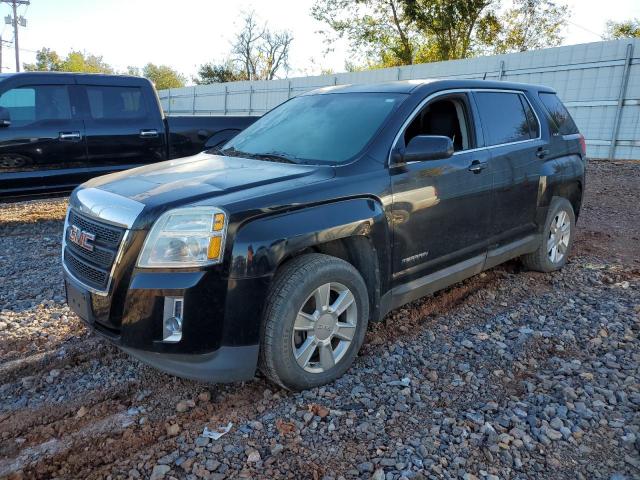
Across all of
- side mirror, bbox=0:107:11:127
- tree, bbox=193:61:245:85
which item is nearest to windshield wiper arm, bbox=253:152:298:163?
side mirror, bbox=0:107:11:127

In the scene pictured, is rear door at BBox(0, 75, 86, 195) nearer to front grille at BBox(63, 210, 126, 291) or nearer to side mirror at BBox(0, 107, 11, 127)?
side mirror at BBox(0, 107, 11, 127)

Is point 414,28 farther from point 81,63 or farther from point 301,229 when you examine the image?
point 81,63

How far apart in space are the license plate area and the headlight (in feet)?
1.65

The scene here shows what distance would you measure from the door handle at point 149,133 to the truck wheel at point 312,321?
5290 mm

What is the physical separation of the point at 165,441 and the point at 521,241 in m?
3.45

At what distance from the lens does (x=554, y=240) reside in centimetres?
515

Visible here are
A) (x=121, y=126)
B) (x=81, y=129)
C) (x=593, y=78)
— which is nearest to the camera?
(x=81, y=129)

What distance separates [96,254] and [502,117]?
3.41 metres

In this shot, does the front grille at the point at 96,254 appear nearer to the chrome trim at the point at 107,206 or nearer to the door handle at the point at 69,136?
the chrome trim at the point at 107,206

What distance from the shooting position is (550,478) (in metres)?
2.33

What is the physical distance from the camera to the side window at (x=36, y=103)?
21.3ft

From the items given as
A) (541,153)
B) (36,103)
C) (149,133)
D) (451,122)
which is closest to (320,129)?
(451,122)

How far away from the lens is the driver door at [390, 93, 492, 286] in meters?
3.40

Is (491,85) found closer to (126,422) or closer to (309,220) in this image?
(309,220)
